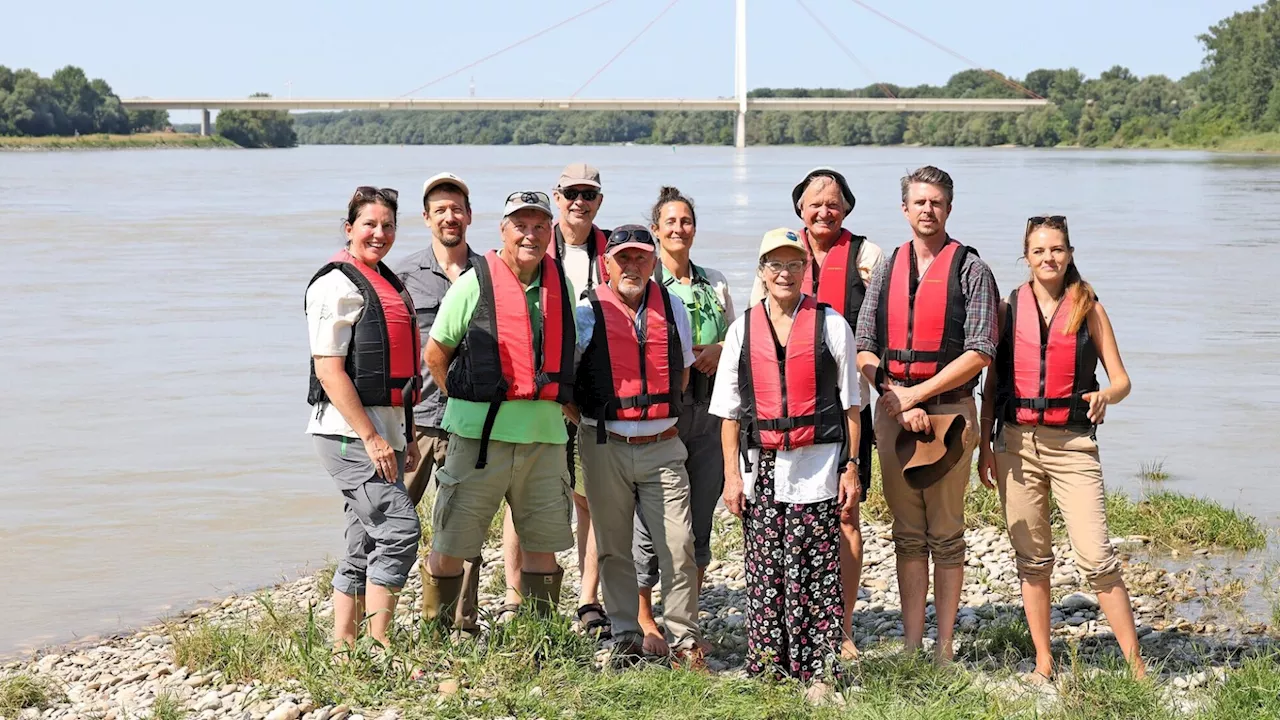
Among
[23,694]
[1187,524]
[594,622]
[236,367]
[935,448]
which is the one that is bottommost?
[236,367]

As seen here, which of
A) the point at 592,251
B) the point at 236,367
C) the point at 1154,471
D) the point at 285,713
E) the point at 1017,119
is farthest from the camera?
the point at 1017,119

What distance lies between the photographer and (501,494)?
4.71 metres

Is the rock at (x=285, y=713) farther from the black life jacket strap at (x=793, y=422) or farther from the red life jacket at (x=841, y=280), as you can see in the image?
the red life jacket at (x=841, y=280)

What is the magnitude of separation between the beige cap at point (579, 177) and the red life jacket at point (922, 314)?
1.25m

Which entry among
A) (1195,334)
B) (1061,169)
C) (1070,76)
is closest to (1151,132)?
(1070,76)

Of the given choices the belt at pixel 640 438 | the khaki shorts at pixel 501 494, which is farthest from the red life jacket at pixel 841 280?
the khaki shorts at pixel 501 494

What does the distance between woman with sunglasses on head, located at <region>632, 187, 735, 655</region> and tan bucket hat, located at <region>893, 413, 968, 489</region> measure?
2.54 ft

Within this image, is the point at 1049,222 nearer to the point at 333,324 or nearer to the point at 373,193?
the point at 373,193

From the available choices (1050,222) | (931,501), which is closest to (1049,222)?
(1050,222)

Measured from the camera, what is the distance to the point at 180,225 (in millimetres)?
33000

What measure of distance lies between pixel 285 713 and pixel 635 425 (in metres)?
1.49

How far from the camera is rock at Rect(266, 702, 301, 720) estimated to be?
433 centimetres

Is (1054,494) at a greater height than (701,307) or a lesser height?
lesser

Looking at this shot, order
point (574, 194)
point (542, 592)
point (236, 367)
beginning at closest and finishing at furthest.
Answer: point (542, 592) → point (574, 194) → point (236, 367)
